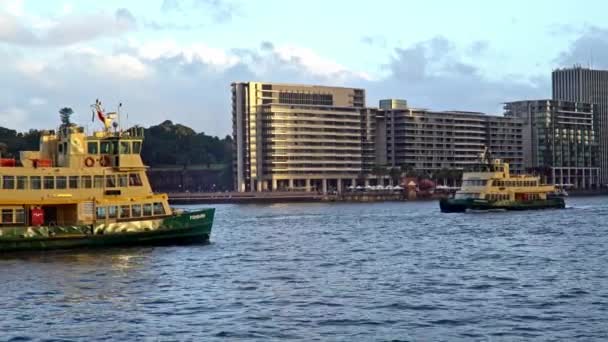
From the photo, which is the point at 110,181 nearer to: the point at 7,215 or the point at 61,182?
the point at 61,182

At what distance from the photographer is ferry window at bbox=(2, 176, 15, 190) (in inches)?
2399

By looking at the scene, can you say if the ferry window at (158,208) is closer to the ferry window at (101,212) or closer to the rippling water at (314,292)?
the rippling water at (314,292)

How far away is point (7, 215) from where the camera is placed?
61.0 m

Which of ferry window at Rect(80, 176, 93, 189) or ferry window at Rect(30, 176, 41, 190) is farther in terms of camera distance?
ferry window at Rect(80, 176, 93, 189)

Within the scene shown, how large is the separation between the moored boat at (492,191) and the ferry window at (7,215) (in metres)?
73.4

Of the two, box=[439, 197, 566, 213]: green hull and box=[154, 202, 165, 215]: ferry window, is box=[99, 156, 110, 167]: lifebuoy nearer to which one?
box=[154, 202, 165, 215]: ferry window

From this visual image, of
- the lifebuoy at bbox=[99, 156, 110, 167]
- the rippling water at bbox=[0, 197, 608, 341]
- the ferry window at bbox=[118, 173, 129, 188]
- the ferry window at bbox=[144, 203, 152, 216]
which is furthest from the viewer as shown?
the ferry window at bbox=[144, 203, 152, 216]

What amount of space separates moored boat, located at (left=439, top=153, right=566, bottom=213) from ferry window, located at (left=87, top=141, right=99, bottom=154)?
67.6 meters

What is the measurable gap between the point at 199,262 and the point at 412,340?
87.6ft

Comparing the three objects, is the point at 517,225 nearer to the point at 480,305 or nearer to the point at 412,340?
the point at 480,305

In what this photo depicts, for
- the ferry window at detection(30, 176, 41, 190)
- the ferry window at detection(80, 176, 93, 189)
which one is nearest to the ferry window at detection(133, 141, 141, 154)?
the ferry window at detection(80, 176, 93, 189)

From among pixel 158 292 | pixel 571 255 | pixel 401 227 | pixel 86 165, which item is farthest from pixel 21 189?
pixel 401 227

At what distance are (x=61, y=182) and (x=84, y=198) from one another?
1761 millimetres

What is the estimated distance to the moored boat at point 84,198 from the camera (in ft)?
201
